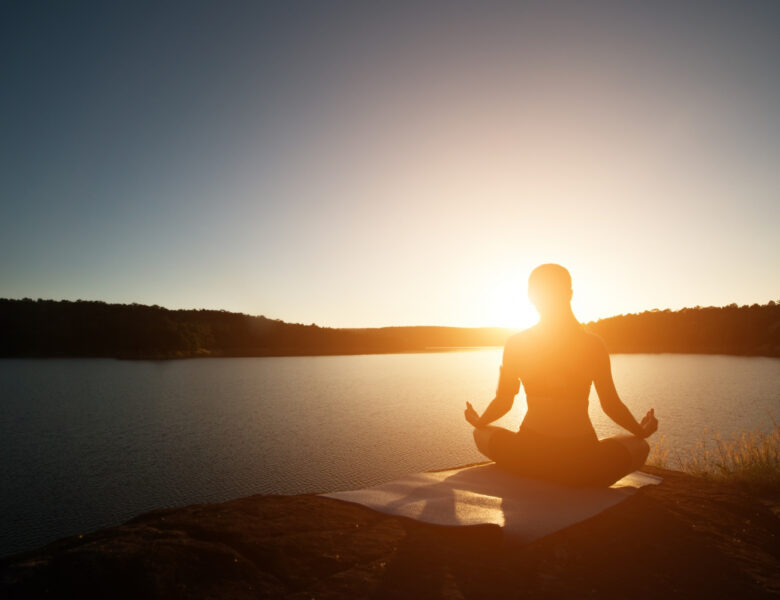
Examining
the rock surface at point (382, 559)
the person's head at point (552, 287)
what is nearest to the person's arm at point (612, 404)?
the person's head at point (552, 287)

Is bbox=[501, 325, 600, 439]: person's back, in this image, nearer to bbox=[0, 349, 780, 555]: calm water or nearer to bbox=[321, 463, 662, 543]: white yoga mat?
bbox=[321, 463, 662, 543]: white yoga mat

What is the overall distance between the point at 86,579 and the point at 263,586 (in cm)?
88

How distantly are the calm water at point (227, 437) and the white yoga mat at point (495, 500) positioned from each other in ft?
15.3

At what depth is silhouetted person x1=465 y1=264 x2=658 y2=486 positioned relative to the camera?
428 cm

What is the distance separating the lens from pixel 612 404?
4387 mm

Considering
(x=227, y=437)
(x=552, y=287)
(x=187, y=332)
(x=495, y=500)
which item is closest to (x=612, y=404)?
(x=552, y=287)

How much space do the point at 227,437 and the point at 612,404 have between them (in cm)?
1251

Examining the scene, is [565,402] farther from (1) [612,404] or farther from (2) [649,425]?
(2) [649,425]

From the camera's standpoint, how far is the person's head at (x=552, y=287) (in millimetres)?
4316

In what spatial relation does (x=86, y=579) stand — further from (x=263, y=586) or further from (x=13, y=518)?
(x=13, y=518)

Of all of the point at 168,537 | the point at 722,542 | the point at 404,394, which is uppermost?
the point at 168,537

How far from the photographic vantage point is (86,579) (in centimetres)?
237

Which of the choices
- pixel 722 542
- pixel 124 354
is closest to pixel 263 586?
pixel 722 542

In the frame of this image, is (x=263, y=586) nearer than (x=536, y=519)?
Yes
